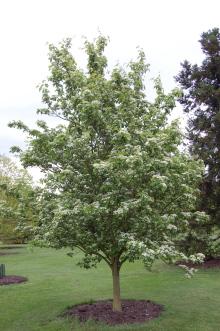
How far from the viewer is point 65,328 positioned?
12.3 m

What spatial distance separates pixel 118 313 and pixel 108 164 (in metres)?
5.65

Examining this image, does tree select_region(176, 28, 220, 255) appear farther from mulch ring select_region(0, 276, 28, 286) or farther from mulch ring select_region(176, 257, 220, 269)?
mulch ring select_region(0, 276, 28, 286)

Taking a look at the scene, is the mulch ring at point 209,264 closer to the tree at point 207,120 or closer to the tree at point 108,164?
the tree at point 207,120

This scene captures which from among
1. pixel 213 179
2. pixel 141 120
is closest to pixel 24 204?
pixel 141 120

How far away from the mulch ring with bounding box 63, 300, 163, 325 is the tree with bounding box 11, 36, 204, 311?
27.6 inches

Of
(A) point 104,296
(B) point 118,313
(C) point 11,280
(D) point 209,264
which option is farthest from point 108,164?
(D) point 209,264

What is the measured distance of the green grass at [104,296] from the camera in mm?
12695

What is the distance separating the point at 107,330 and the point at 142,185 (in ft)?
14.1

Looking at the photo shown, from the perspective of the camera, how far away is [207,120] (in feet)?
84.1

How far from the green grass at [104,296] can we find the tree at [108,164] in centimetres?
218

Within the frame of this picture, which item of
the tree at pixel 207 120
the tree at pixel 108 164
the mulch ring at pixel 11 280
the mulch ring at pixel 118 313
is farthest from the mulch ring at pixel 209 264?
the tree at pixel 108 164

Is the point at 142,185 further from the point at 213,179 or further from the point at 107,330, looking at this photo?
the point at 213,179

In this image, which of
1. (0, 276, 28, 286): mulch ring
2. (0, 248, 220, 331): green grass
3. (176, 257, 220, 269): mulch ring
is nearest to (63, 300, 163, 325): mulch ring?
(0, 248, 220, 331): green grass

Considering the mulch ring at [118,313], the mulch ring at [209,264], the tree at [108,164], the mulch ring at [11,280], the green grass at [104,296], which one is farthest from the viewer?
the mulch ring at [209,264]
